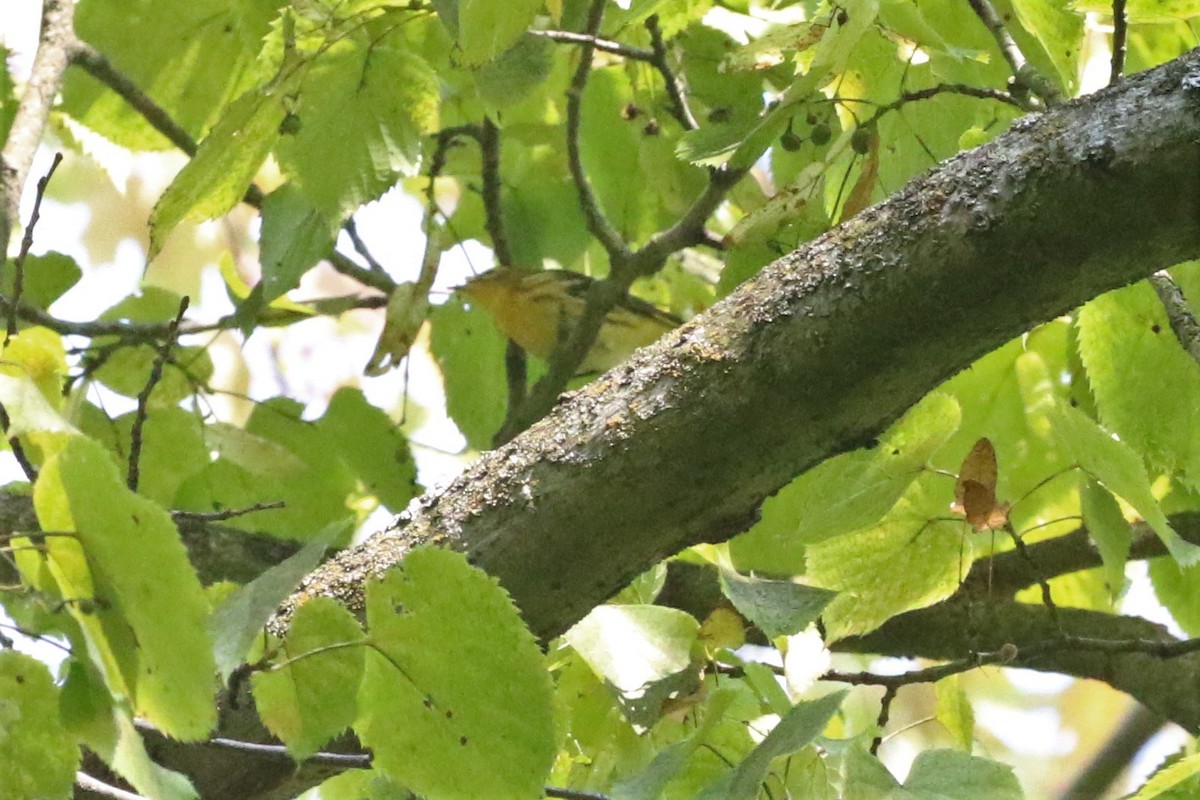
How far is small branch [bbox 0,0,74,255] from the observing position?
0.98 m

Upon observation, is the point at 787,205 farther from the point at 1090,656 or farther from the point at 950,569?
the point at 1090,656

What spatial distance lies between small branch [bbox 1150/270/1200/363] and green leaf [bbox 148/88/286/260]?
559 millimetres

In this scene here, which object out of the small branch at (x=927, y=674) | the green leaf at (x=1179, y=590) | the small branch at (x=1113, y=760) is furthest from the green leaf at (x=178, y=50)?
the small branch at (x=1113, y=760)

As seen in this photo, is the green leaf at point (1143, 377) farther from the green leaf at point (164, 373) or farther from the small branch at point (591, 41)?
the green leaf at point (164, 373)

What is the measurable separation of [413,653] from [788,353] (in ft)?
0.79

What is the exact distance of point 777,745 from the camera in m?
0.60

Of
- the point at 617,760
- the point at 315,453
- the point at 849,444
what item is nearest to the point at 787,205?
the point at 849,444

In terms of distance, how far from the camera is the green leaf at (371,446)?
1252mm

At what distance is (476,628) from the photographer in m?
0.52

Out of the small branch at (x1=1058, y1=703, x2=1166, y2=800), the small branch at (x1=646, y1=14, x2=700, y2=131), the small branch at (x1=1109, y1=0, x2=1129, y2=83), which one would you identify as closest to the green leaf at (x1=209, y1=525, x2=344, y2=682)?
the small branch at (x1=1109, y1=0, x2=1129, y2=83)

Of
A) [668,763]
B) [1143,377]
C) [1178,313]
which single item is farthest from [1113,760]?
[668,763]

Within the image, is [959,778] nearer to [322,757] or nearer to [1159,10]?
[322,757]

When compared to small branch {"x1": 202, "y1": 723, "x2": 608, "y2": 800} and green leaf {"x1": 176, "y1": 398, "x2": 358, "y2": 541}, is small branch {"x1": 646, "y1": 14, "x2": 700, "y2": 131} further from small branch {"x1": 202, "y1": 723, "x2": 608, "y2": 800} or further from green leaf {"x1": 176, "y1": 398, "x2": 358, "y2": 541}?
small branch {"x1": 202, "y1": 723, "x2": 608, "y2": 800}

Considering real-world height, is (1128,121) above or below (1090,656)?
above
